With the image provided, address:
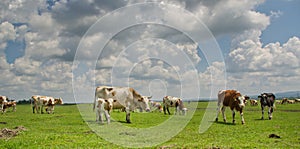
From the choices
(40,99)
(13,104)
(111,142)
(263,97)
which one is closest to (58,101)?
(13,104)

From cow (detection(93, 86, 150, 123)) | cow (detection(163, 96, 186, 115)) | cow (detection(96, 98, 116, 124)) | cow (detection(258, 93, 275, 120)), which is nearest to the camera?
cow (detection(96, 98, 116, 124))

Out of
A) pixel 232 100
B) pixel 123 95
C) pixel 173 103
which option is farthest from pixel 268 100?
pixel 123 95

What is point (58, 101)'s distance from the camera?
60.2 m

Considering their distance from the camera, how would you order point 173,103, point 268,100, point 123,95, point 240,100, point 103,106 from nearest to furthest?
1. point 103,106
2. point 240,100
3. point 123,95
4. point 268,100
5. point 173,103

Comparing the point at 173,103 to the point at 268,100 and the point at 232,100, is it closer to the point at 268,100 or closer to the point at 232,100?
the point at 268,100

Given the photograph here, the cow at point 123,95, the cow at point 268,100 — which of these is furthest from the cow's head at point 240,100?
the cow at point 123,95

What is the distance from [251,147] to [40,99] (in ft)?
125

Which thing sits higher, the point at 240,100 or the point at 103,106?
the point at 240,100

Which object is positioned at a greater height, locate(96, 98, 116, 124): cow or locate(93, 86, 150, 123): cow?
locate(93, 86, 150, 123): cow

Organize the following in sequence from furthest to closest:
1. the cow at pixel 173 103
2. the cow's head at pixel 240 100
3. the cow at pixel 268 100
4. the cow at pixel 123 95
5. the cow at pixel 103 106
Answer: the cow at pixel 173 103, the cow at pixel 268 100, the cow at pixel 123 95, the cow's head at pixel 240 100, the cow at pixel 103 106

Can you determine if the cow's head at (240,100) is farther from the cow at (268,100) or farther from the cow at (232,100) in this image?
the cow at (268,100)

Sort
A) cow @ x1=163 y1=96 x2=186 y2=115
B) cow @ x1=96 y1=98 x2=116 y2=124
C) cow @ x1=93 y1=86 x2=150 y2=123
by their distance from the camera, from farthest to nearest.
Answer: cow @ x1=163 y1=96 x2=186 y2=115 < cow @ x1=93 y1=86 x2=150 y2=123 < cow @ x1=96 y1=98 x2=116 y2=124

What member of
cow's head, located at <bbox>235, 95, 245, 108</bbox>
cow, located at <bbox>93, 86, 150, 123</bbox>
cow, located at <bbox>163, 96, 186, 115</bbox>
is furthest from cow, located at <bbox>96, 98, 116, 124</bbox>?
cow, located at <bbox>163, 96, 186, 115</bbox>

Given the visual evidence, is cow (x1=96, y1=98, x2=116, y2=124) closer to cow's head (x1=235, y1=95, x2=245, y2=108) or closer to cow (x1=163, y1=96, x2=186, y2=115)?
cow's head (x1=235, y1=95, x2=245, y2=108)
